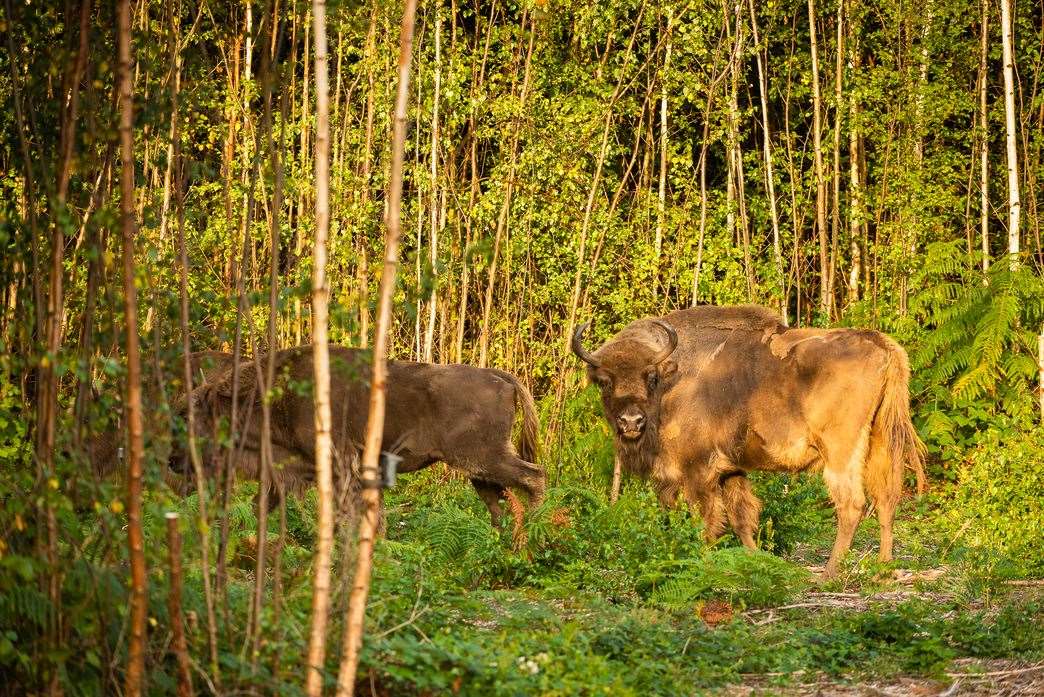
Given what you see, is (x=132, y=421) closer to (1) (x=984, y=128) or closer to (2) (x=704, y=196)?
(2) (x=704, y=196)

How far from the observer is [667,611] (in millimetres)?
7570

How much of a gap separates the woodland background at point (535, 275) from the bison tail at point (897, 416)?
617 mm

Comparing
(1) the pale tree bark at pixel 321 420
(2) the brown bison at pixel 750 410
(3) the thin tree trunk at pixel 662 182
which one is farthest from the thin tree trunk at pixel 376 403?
(3) the thin tree trunk at pixel 662 182

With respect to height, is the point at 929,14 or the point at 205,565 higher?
the point at 929,14

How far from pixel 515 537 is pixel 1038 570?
3323 millimetres

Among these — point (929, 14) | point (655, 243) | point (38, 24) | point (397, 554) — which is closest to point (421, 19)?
point (655, 243)

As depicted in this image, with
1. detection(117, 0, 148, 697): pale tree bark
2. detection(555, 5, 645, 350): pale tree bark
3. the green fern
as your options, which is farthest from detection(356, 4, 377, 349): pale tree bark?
detection(117, 0, 148, 697): pale tree bark

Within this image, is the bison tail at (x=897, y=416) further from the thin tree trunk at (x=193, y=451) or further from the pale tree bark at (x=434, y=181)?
the thin tree trunk at (x=193, y=451)

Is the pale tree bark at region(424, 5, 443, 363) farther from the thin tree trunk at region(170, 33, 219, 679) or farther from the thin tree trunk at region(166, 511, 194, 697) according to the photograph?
the thin tree trunk at region(166, 511, 194, 697)

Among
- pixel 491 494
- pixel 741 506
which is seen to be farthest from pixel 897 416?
pixel 491 494

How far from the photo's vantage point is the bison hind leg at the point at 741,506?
1033 cm

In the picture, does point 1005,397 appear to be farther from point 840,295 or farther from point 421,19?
point 421,19

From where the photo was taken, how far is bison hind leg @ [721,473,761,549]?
10.3m

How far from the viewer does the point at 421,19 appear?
14883 mm
